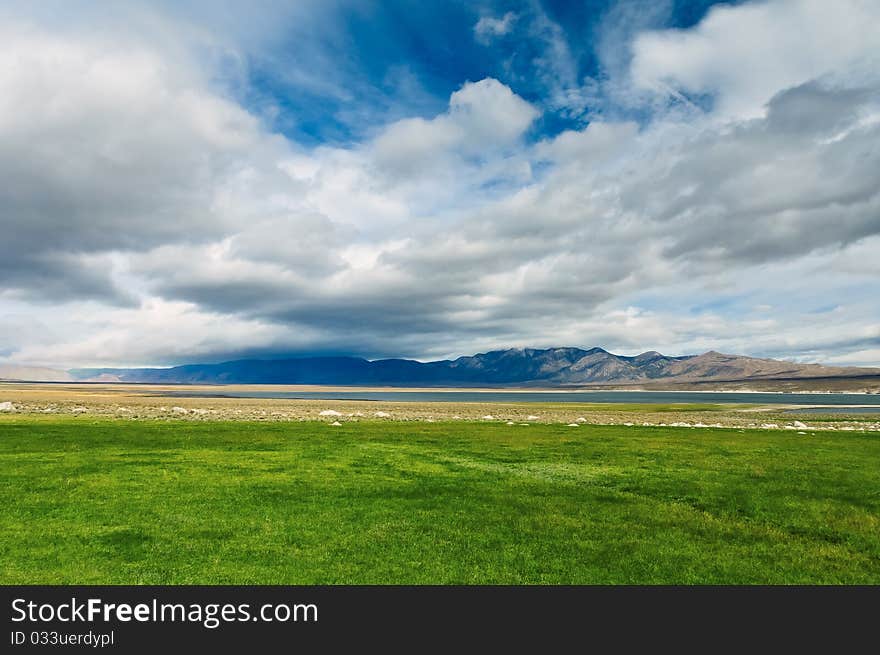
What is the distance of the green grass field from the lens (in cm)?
1183

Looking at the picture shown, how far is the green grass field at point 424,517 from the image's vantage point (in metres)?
11.8

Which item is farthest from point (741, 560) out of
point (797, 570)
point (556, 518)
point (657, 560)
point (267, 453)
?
point (267, 453)

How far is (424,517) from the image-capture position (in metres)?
16.4
